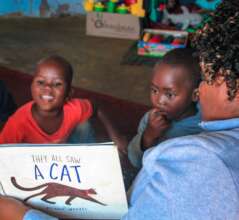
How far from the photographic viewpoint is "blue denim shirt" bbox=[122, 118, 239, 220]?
21.6 inches

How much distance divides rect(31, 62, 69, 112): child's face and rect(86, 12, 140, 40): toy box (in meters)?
2.05

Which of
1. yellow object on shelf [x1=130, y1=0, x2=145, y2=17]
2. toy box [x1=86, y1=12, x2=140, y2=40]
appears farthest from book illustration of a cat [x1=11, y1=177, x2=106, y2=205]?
toy box [x1=86, y1=12, x2=140, y2=40]

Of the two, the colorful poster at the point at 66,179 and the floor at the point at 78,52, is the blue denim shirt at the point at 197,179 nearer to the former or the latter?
the colorful poster at the point at 66,179

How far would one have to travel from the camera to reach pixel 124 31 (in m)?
3.40

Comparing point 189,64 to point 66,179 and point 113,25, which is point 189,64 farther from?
point 113,25

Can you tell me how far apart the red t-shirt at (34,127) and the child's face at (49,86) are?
2.1 inches

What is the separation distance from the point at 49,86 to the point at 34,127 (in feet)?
0.46

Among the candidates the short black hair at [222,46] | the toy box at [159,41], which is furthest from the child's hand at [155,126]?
the toy box at [159,41]

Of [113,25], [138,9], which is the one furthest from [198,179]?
[113,25]

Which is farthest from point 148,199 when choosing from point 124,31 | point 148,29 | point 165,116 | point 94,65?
point 124,31

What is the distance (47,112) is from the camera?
132 cm

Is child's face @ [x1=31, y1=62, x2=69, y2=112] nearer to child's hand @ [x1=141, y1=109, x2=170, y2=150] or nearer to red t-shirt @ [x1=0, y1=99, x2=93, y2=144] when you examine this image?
red t-shirt @ [x1=0, y1=99, x2=93, y2=144]

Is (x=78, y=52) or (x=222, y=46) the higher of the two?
(x=222, y=46)

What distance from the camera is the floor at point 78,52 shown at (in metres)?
2.67
